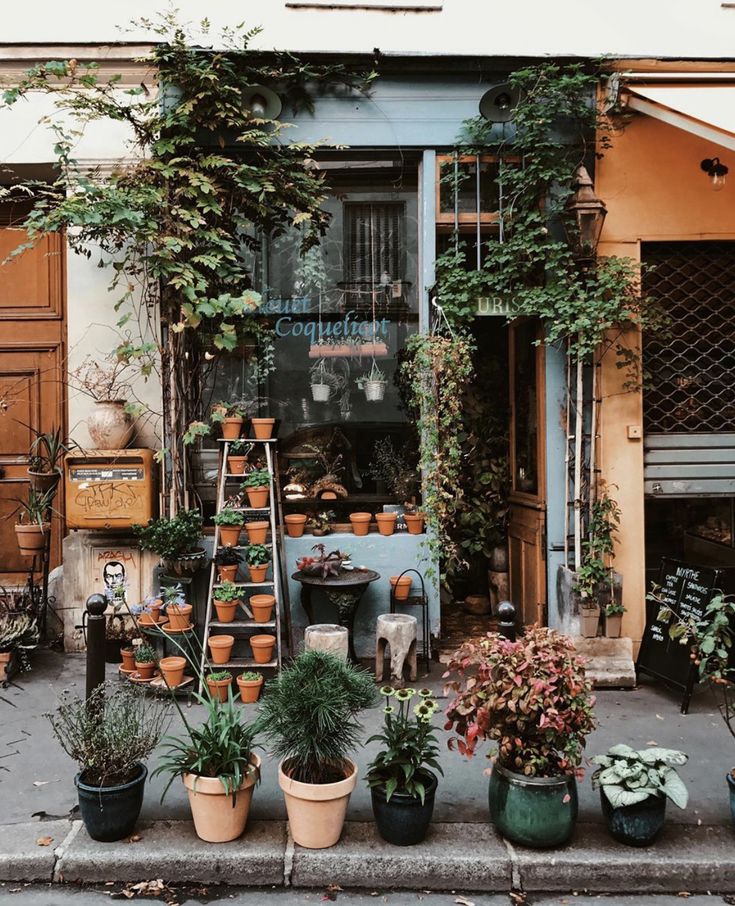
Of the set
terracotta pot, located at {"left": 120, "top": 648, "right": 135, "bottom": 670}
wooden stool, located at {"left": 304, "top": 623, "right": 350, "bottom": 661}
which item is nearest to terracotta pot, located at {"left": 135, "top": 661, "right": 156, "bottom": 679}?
terracotta pot, located at {"left": 120, "top": 648, "right": 135, "bottom": 670}

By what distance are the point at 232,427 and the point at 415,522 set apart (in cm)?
192

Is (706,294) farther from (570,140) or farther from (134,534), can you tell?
(134,534)

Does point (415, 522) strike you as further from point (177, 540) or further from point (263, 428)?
point (177, 540)

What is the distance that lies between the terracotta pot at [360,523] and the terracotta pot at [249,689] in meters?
1.75

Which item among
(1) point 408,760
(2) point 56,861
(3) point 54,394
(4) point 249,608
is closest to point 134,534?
(4) point 249,608

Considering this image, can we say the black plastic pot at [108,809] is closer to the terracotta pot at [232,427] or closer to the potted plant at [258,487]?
the potted plant at [258,487]

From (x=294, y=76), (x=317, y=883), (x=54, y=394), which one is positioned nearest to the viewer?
(x=317, y=883)

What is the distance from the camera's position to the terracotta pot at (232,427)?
6467mm

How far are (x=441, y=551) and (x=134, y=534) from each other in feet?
9.50

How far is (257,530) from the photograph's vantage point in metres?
6.34

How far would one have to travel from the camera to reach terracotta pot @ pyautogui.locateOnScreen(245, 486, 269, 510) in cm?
634

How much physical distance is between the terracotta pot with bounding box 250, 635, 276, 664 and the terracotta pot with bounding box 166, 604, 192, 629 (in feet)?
1.85

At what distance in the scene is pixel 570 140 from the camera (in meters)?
6.64

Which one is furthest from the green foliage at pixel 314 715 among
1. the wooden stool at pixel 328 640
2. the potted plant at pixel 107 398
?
the potted plant at pixel 107 398
